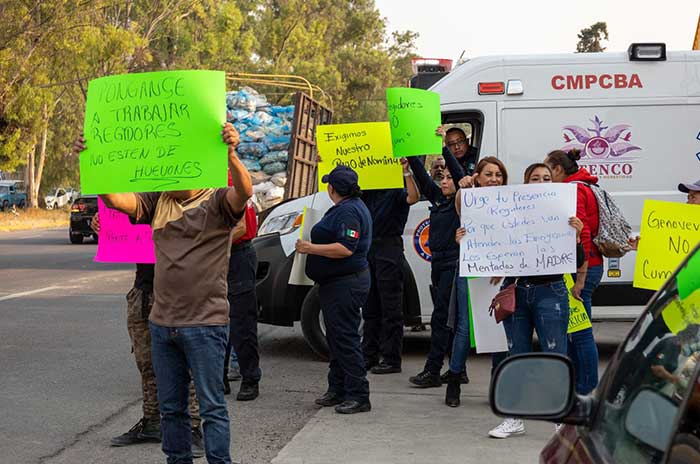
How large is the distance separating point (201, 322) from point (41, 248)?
22.5 metres

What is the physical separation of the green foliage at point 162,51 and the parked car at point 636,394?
75.9 ft

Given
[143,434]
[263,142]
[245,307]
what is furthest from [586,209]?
[263,142]

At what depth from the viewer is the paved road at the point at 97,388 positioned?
6.07 meters

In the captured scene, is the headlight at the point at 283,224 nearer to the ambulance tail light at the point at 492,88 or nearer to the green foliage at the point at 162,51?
the ambulance tail light at the point at 492,88

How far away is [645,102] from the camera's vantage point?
8617mm

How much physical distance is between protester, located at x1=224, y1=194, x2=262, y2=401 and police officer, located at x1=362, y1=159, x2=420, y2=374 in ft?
4.08

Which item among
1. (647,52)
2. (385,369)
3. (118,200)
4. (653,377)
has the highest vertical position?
(647,52)

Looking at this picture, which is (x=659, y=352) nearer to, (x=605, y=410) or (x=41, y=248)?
(x=605, y=410)

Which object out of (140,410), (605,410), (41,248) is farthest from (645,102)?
(41,248)

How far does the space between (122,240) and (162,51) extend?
159ft

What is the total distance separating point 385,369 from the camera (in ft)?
27.9

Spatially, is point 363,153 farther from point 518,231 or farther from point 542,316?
point 542,316

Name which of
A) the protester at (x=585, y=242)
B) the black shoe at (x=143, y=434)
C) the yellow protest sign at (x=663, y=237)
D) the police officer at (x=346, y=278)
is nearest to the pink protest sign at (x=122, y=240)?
the black shoe at (x=143, y=434)

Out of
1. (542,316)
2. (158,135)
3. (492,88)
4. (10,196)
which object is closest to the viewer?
(158,135)
